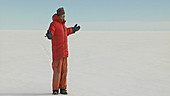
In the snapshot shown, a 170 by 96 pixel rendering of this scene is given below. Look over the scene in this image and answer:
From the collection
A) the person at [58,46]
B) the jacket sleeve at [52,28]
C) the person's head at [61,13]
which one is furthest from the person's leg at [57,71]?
the person's head at [61,13]

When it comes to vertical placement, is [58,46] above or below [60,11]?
below

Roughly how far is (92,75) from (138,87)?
5.11 feet

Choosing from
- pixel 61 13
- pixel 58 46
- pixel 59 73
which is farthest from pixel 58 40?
pixel 59 73

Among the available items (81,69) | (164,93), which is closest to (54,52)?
(164,93)

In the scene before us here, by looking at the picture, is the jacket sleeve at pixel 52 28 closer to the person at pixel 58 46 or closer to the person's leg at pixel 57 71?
the person at pixel 58 46

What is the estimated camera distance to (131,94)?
4574 millimetres

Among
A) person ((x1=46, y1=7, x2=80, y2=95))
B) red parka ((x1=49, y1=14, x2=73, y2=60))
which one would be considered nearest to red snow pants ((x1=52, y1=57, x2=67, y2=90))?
person ((x1=46, y1=7, x2=80, y2=95))

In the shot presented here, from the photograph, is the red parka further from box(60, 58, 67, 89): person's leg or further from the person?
box(60, 58, 67, 89): person's leg

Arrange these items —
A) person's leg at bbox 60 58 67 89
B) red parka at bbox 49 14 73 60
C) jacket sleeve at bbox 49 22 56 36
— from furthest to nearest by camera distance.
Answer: person's leg at bbox 60 58 67 89 < red parka at bbox 49 14 73 60 < jacket sleeve at bbox 49 22 56 36

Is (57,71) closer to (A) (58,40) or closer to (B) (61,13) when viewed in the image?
(A) (58,40)

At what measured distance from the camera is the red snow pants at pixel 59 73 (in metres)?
4.30

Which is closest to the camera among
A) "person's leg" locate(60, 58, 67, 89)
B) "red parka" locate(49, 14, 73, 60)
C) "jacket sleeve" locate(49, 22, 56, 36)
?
"jacket sleeve" locate(49, 22, 56, 36)

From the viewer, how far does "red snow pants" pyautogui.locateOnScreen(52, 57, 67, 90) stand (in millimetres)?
4305

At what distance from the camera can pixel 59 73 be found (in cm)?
434
